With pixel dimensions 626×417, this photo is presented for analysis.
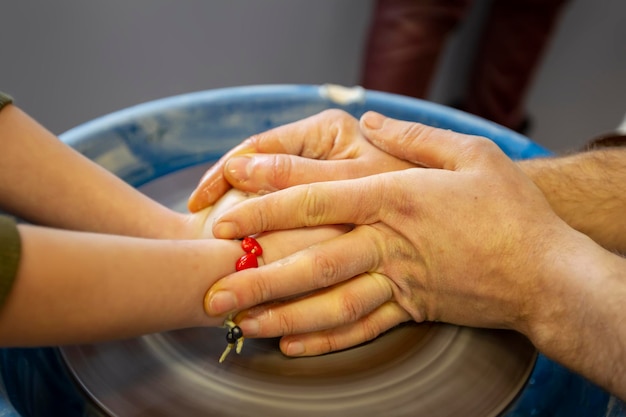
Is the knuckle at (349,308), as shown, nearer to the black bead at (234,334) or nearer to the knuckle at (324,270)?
the knuckle at (324,270)

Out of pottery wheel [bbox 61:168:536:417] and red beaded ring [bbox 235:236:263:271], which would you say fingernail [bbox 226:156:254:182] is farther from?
pottery wheel [bbox 61:168:536:417]

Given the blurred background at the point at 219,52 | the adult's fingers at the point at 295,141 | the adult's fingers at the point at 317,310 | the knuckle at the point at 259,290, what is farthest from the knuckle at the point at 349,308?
the blurred background at the point at 219,52

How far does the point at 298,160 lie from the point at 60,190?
0.46m

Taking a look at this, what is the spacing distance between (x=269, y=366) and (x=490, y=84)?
7.17 ft

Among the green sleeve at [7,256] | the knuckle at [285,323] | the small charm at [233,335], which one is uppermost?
the green sleeve at [7,256]

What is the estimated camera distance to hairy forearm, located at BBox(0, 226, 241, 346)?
0.72 metres

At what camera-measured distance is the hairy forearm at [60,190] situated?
103 cm

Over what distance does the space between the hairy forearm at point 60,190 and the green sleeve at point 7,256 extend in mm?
369

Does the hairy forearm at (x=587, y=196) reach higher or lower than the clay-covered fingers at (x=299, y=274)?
higher

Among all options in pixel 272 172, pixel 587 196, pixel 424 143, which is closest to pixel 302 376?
pixel 272 172

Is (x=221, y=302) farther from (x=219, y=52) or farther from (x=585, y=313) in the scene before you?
(x=219, y=52)

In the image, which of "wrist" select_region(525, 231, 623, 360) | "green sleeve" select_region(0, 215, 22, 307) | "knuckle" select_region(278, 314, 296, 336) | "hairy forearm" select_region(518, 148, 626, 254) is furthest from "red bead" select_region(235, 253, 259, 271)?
"hairy forearm" select_region(518, 148, 626, 254)

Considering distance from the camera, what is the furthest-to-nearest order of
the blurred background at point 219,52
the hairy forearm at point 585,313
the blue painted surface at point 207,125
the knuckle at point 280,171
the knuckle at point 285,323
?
the blurred background at point 219,52
the blue painted surface at point 207,125
the knuckle at point 280,171
the knuckle at point 285,323
the hairy forearm at point 585,313

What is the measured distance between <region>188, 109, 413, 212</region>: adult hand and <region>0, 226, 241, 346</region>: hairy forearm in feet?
0.74
